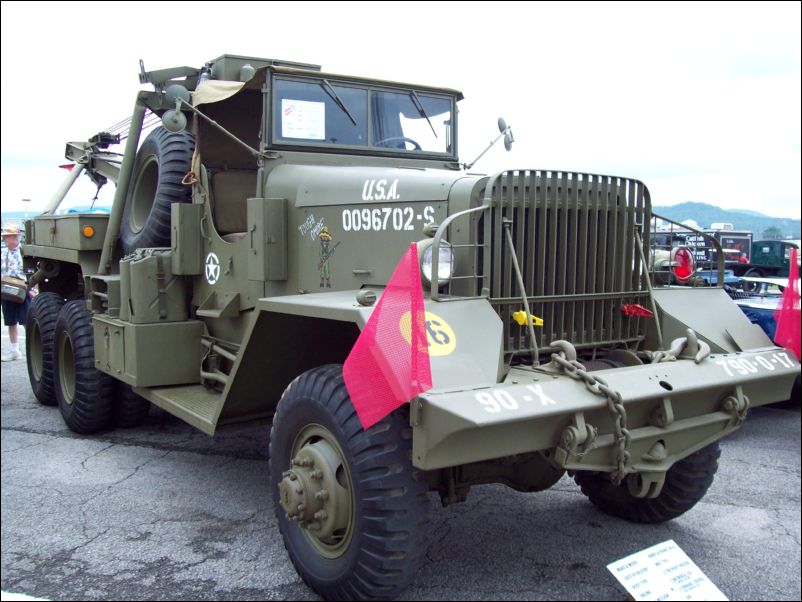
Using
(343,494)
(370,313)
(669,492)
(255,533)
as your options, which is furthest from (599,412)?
(255,533)

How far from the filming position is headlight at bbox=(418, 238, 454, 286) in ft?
11.2

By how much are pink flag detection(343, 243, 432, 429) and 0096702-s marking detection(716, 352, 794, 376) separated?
155 centimetres

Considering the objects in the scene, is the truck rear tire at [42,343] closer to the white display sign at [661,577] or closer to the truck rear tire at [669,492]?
the truck rear tire at [669,492]

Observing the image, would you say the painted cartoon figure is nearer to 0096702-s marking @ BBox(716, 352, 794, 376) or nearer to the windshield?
the windshield

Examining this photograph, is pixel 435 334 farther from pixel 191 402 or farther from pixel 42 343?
pixel 42 343

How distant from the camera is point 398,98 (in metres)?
5.28

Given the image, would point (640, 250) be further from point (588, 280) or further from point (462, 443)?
point (462, 443)

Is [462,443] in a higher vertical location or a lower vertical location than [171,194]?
lower

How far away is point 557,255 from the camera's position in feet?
12.7

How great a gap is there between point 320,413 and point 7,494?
2.61m

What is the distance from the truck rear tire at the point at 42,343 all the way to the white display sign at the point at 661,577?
5674 mm

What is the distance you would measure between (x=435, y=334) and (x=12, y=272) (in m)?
8.30

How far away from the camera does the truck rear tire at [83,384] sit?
244 inches

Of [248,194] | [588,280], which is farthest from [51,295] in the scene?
[588,280]
